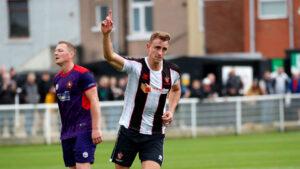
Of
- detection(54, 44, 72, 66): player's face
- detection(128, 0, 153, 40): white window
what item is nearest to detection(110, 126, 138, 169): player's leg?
detection(54, 44, 72, 66): player's face

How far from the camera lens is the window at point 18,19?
3709 cm

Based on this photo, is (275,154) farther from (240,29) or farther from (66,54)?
(240,29)

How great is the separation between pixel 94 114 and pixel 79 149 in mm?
453

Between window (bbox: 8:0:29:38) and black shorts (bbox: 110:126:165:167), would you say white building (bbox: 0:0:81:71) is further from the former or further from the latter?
black shorts (bbox: 110:126:165:167)

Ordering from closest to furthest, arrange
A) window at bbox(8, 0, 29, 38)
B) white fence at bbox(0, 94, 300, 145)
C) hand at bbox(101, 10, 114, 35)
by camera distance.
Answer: hand at bbox(101, 10, 114, 35) < white fence at bbox(0, 94, 300, 145) < window at bbox(8, 0, 29, 38)

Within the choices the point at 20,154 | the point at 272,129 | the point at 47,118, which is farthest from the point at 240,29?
the point at 20,154

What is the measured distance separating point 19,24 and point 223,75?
15.2 metres

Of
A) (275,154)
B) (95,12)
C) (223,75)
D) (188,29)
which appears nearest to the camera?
(275,154)

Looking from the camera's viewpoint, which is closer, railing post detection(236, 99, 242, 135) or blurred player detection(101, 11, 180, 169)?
blurred player detection(101, 11, 180, 169)

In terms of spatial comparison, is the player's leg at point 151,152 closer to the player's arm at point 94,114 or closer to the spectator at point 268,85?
the player's arm at point 94,114

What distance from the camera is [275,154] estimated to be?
15.6m

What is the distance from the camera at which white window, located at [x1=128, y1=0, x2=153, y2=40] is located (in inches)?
1325

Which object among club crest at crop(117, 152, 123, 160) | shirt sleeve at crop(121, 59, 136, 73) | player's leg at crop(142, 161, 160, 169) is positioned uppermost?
shirt sleeve at crop(121, 59, 136, 73)

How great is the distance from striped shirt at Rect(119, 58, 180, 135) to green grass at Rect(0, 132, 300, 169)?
4861mm
